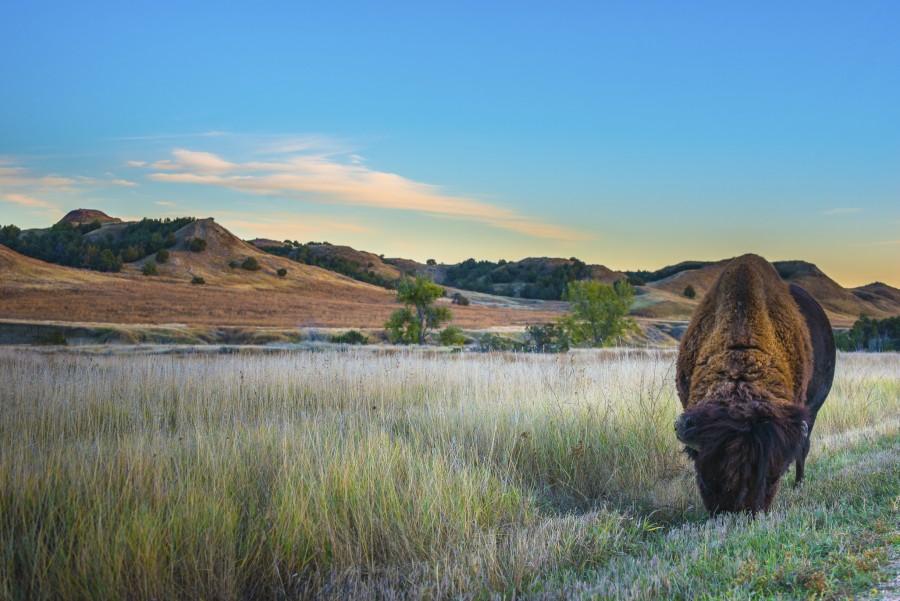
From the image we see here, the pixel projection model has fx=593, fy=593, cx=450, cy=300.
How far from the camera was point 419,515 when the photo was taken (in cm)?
500

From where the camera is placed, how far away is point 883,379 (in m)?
16.1

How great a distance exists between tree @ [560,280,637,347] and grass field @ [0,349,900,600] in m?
33.2

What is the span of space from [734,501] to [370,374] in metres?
9.15

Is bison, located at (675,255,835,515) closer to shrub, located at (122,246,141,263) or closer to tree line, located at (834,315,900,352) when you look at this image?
tree line, located at (834,315,900,352)

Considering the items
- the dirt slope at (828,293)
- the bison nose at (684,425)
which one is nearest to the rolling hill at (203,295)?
the dirt slope at (828,293)

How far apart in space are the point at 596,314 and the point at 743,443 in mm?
38203

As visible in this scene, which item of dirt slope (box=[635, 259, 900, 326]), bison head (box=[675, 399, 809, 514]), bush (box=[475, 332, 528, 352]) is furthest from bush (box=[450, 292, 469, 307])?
bison head (box=[675, 399, 809, 514])

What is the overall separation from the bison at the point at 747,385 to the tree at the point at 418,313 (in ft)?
113

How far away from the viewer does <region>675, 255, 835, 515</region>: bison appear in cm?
461

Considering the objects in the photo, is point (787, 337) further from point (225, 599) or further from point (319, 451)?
point (225, 599)

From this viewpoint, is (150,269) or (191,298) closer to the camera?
(191,298)

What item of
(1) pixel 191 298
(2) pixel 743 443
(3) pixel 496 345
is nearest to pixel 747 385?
(2) pixel 743 443

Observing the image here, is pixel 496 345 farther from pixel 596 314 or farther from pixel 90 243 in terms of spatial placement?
pixel 90 243

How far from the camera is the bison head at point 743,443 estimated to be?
457cm
